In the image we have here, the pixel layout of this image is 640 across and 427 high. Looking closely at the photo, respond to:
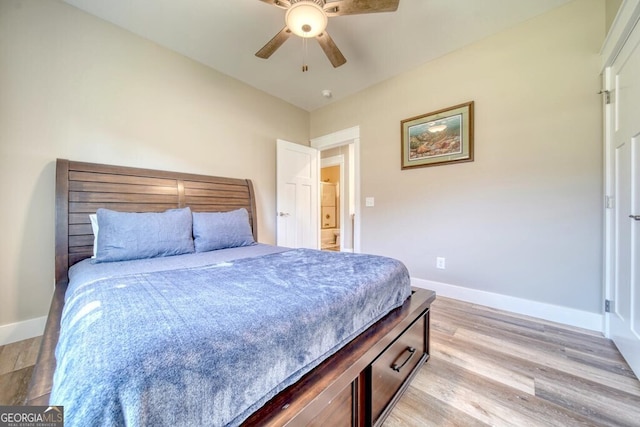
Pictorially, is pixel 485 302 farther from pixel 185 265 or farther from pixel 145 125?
pixel 145 125

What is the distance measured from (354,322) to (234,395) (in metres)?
0.58

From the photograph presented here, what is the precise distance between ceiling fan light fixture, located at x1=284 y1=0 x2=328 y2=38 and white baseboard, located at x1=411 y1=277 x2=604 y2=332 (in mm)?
2749

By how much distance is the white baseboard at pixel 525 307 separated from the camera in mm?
1950

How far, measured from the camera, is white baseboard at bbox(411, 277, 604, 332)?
1950mm

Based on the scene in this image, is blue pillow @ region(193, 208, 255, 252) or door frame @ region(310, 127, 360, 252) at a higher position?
door frame @ region(310, 127, 360, 252)

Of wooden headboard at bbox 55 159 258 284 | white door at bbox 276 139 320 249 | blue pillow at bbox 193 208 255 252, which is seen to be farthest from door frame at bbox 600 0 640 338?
wooden headboard at bbox 55 159 258 284

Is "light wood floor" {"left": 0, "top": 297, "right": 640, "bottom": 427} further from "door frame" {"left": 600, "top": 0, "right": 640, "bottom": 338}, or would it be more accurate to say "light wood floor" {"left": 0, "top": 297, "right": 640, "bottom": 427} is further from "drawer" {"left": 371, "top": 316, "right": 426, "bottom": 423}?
"door frame" {"left": 600, "top": 0, "right": 640, "bottom": 338}

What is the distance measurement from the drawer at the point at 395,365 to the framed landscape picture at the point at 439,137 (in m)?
1.89

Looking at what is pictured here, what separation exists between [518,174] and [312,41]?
7.82ft

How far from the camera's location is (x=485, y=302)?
2.42m

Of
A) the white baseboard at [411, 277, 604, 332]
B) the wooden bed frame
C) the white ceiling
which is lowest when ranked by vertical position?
the white baseboard at [411, 277, 604, 332]

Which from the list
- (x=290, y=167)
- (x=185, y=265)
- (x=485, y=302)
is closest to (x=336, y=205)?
(x=290, y=167)

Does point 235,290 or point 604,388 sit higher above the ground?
point 235,290

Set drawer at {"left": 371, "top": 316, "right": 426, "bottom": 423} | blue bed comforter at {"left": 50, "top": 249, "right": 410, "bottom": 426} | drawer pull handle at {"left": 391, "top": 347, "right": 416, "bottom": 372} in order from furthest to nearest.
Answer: drawer pull handle at {"left": 391, "top": 347, "right": 416, "bottom": 372} < drawer at {"left": 371, "top": 316, "right": 426, "bottom": 423} < blue bed comforter at {"left": 50, "top": 249, "right": 410, "bottom": 426}
